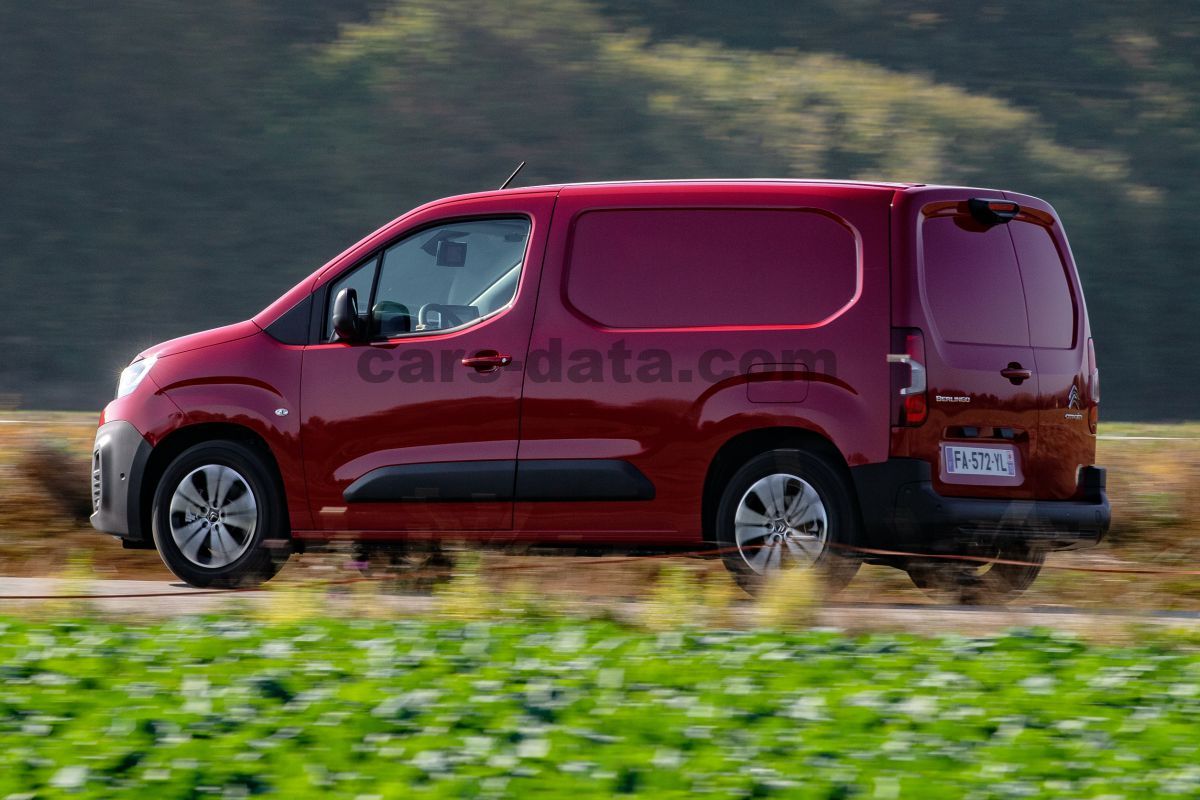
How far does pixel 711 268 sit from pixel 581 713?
2809mm

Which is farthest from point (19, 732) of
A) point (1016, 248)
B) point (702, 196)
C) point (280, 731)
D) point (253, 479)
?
point (1016, 248)

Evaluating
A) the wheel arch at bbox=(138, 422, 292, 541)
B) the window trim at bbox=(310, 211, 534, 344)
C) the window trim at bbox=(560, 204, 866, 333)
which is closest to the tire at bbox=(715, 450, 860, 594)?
the window trim at bbox=(560, 204, 866, 333)

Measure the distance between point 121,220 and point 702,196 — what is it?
25446 millimetres

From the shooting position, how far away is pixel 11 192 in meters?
31.0

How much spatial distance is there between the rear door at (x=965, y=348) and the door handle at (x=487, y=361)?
5.65 ft

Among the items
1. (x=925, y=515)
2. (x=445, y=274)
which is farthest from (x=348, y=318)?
(x=925, y=515)

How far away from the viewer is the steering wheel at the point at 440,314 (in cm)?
748

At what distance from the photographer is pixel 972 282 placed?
7164 mm

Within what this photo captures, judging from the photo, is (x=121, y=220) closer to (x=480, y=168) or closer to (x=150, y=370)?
(x=480, y=168)

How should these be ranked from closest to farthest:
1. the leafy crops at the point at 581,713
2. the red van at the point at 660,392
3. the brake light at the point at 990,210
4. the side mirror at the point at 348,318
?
the leafy crops at the point at 581,713 → the red van at the point at 660,392 → the brake light at the point at 990,210 → the side mirror at the point at 348,318

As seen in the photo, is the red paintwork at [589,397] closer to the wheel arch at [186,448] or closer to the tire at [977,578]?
the wheel arch at [186,448]

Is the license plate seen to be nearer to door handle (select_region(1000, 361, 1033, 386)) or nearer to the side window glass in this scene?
door handle (select_region(1000, 361, 1033, 386))

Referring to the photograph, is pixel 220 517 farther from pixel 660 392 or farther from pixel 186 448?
pixel 660 392

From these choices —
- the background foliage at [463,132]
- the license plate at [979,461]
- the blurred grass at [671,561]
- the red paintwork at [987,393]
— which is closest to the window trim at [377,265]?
the blurred grass at [671,561]
